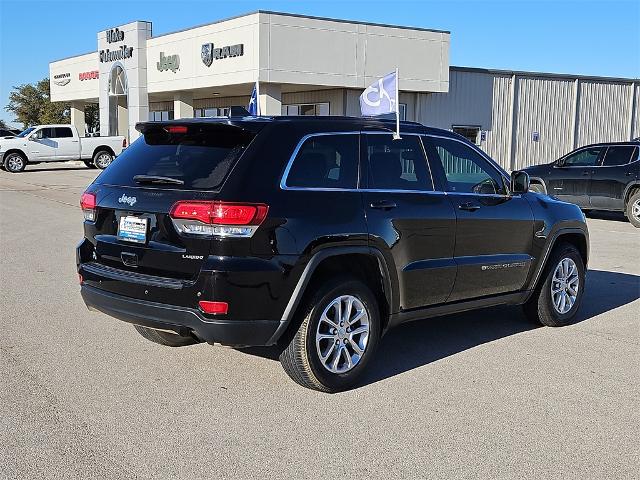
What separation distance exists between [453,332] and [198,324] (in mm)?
2879

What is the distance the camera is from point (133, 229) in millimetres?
4852

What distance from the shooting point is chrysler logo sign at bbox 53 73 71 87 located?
4443 centimetres

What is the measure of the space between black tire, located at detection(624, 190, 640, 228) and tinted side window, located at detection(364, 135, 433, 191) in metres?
11.4

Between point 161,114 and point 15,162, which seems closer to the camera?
point 15,162

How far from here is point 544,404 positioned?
15.9ft

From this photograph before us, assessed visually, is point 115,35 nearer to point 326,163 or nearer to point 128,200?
point 128,200

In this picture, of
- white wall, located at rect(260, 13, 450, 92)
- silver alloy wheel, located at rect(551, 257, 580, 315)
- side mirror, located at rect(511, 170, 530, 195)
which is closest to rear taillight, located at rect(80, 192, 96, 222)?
side mirror, located at rect(511, 170, 530, 195)

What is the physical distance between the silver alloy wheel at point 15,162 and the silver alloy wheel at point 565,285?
29.4m

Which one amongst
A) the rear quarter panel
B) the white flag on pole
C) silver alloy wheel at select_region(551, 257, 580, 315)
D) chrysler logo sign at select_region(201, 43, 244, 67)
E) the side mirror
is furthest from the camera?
chrysler logo sign at select_region(201, 43, 244, 67)

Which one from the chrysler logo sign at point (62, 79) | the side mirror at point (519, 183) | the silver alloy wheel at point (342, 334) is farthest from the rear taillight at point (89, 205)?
the chrysler logo sign at point (62, 79)

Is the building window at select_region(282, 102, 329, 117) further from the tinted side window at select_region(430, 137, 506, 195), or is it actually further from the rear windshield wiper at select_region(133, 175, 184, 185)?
the rear windshield wiper at select_region(133, 175, 184, 185)

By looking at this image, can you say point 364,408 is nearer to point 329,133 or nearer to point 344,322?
point 344,322

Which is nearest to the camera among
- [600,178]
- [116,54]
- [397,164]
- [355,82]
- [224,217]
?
[224,217]

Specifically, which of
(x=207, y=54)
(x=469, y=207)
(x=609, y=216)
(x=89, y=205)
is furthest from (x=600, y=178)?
(x=207, y=54)
